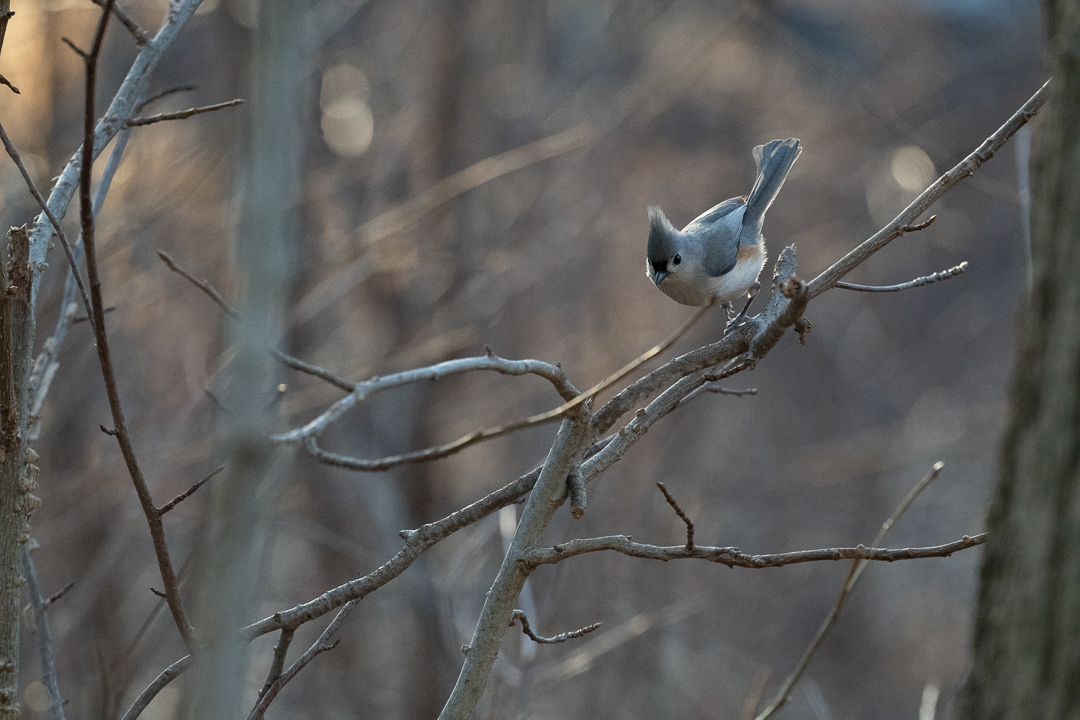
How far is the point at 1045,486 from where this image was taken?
2.52 ft

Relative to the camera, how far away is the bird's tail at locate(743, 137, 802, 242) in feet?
7.95

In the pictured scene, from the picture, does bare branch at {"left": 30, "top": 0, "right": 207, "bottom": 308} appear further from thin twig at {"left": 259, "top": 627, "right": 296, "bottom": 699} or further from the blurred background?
the blurred background

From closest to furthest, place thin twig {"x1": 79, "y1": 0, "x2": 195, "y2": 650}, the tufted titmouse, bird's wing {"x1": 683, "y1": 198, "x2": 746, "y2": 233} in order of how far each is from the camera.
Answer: thin twig {"x1": 79, "y1": 0, "x2": 195, "y2": 650}, the tufted titmouse, bird's wing {"x1": 683, "y1": 198, "x2": 746, "y2": 233}

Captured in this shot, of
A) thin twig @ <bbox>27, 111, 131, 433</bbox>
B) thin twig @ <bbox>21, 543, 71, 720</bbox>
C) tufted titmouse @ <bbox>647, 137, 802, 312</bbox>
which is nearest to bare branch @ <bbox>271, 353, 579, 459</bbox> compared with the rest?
thin twig @ <bbox>21, 543, 71, 720</bbox>

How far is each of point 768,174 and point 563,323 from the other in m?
4.62

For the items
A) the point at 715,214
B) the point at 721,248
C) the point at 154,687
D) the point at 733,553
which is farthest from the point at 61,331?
the point at 715,214

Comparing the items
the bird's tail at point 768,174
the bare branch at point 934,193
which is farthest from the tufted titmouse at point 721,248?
the bare branch at point 934,193

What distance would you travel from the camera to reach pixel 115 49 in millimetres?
5223

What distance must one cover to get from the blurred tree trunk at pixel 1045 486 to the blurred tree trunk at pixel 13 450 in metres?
1.21

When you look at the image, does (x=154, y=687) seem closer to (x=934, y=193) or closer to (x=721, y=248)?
(x=934, y=193)

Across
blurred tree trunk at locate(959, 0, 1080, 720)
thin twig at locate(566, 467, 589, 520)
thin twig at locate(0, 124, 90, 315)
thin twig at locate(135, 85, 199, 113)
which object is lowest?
blurred tree trunk at locate(959, 0, 1080, 720)

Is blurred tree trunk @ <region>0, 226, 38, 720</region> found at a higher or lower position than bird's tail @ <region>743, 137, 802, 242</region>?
lower

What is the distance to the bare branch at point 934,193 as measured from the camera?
4.50 feet

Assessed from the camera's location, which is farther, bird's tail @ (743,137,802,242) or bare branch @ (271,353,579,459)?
bird's tail @ (743,137,802,242)
